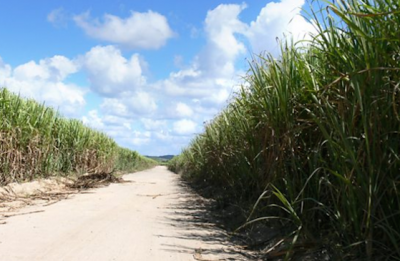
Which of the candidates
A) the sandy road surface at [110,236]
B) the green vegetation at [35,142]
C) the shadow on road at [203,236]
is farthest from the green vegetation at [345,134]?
the green vegetation at [35,142]

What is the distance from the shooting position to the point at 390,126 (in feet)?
8.07

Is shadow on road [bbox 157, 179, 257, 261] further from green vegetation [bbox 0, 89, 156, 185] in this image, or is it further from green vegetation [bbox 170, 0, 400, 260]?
green vegetation [bbox 0, 89, 156, 185]

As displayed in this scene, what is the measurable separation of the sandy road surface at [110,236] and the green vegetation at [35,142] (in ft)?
8.18

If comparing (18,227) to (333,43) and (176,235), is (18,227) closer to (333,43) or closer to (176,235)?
(176,235)

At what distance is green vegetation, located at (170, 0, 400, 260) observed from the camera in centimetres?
240

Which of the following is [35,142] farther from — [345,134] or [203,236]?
[345,134]

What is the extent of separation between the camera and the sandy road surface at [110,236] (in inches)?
139

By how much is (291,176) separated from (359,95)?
1.58 m

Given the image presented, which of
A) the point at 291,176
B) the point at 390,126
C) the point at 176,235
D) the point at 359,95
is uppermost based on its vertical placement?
the point at 359,95

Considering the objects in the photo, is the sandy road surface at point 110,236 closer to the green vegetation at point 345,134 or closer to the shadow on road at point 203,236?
the shadow on road at point 203,236

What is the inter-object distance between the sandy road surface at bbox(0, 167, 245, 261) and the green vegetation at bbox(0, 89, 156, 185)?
2.49 meters

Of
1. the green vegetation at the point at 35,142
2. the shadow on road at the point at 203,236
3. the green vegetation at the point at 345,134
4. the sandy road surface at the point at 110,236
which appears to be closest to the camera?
the green vegetation at the point at 345,134

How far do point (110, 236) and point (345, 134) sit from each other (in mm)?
2926

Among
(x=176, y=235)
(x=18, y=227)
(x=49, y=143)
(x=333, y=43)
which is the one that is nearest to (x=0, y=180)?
(x=49, y=143)
